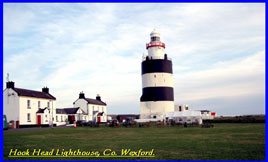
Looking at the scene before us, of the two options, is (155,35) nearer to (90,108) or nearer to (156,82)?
(156,82)

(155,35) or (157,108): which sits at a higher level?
(155,35)

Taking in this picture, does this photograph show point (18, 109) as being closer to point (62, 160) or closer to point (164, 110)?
point (164, 110)

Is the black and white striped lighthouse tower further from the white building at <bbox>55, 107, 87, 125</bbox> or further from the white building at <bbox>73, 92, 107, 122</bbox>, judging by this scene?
the white building at <bbox>73, 92, 107, 122</bbox>

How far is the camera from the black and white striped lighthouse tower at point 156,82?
44719mm

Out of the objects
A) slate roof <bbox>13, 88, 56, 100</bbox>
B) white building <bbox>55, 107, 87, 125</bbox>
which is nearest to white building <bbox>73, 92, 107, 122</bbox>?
white building <bbox>55, 107, 87, 125</bbox>

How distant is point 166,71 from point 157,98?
4124 millimetres

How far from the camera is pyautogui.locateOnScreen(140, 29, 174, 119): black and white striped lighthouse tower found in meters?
44.7

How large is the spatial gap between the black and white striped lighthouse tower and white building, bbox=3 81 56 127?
13925mm

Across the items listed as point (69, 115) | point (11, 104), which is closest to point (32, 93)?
point (11, 104)

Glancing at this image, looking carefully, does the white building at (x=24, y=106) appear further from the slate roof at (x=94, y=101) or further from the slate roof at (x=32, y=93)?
the slate roof at (x=94, y=101)

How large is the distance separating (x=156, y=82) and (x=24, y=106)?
1807 centimetres

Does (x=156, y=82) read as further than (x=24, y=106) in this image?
Yes

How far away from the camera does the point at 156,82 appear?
146 ft

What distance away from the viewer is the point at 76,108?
52.9 meters
